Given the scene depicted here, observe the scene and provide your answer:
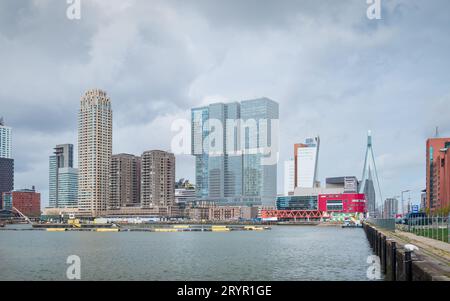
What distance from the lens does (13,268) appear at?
193ft

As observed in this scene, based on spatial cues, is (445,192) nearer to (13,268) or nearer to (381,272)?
(381,272)

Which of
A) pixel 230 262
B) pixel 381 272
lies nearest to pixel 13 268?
pixel 230 262

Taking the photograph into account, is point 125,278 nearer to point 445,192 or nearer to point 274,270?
point 274,270

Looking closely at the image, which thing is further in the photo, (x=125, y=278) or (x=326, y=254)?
(x=326, y=254)

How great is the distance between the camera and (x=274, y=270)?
5288cm

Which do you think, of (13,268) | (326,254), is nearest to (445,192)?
(326,254)
